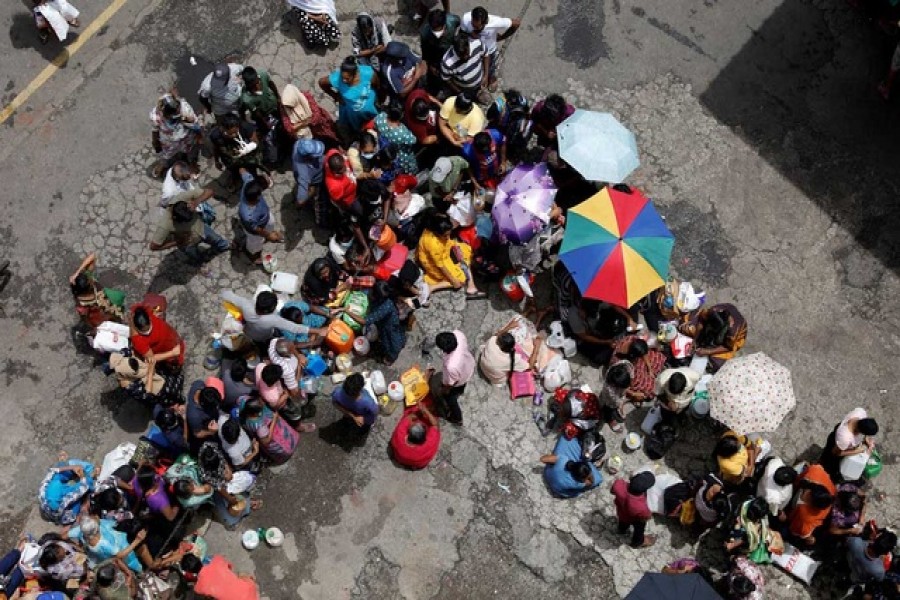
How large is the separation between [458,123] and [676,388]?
412 centimetres

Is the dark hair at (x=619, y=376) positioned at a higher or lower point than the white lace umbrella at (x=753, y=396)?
lower

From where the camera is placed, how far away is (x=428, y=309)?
10.9m

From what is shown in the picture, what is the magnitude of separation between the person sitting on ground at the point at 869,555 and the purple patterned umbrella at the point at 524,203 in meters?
4.89

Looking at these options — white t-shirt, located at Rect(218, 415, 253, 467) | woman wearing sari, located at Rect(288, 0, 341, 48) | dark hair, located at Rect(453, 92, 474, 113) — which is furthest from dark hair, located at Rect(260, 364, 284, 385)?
woman wearing sari, located at Rect(288, 0, 341, 48)

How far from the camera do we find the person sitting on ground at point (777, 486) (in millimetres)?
9227

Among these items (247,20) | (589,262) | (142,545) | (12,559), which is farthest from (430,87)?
(12,559)

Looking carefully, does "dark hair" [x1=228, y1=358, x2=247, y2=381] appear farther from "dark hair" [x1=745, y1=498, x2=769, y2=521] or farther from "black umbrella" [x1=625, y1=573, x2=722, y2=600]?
"dark hair" [x1=745, y1=498, x2=769, y2=521]

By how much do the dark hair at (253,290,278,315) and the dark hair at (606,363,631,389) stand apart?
12.6 ft

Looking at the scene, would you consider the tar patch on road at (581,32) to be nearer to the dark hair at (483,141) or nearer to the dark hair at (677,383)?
the dark hair at (483,141)

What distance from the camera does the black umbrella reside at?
8.29m

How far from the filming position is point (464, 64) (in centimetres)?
1088

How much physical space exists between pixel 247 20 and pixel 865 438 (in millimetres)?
9777

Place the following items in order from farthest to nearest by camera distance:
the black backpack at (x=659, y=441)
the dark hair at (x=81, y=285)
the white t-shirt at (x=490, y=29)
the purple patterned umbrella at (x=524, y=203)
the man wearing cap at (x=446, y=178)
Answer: the white t-shirt at (x=490, y=29) → the man wearing cap at (x=446, y=178) → the black backpack at (x=659, y=441) → the purple patterned umbrella at (x=524, y=203) → the dark hair at (x=81, y=285)

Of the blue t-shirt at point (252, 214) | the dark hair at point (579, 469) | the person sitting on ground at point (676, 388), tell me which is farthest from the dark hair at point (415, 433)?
the blue t-shirt at point (252, 214)
